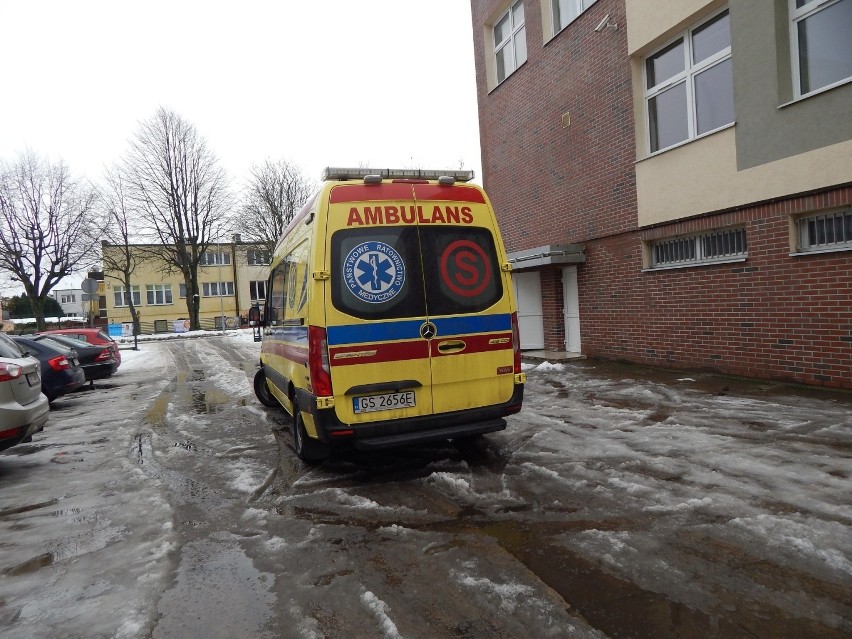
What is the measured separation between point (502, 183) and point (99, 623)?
46.2ft

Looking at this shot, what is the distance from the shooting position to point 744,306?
855cm

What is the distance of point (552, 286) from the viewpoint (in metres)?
13.5

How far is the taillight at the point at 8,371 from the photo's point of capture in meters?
5.71

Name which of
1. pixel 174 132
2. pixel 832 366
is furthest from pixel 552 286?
pixel 174 132

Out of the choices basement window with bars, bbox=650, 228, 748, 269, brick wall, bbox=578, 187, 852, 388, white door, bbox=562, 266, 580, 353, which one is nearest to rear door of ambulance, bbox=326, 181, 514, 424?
A: brick wall, bbox=578, 187, 852, 388

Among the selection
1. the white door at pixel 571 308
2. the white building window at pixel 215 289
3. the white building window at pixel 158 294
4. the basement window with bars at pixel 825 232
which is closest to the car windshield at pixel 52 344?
the white door at pixel 571 308

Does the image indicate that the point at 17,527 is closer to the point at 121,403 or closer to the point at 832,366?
the point at 121,403

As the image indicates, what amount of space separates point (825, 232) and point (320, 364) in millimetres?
7000

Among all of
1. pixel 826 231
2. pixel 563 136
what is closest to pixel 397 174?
pixel 826 231

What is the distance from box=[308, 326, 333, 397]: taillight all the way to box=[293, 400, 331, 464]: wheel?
31.0 inches

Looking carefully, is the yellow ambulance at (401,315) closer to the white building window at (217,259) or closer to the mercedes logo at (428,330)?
the mercedes logo at (428,330)

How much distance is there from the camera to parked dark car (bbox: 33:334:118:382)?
1362cm

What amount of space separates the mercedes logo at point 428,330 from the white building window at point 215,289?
52.8 metres

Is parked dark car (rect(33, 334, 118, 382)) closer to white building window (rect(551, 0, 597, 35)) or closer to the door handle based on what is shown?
the door handle
